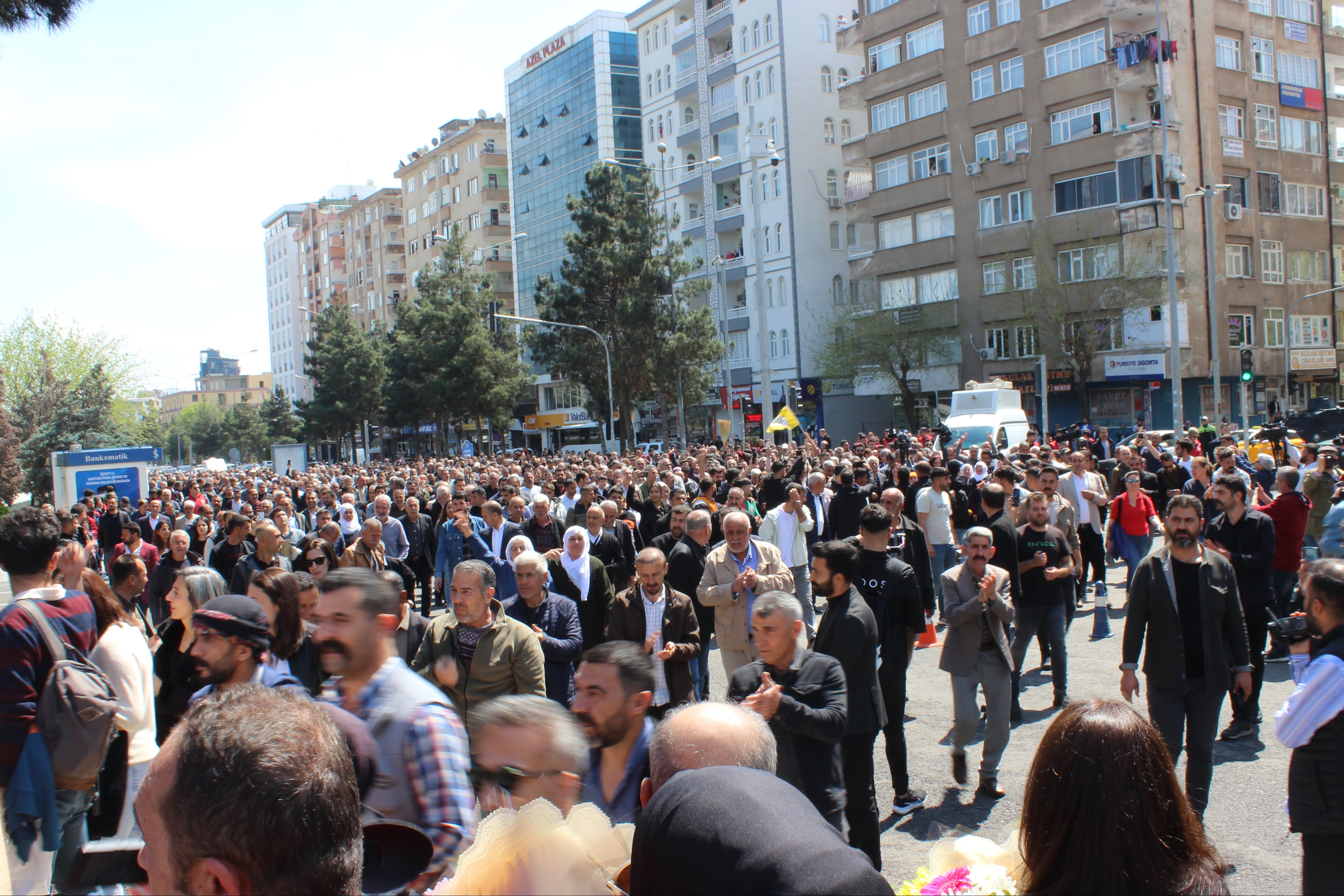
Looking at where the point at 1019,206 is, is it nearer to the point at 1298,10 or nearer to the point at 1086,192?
the point at 1086,192

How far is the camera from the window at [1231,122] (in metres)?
42.3

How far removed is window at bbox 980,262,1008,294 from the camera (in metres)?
44.7

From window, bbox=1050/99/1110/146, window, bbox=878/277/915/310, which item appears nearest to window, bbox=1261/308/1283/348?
window, bbox=1050/99/1110/146

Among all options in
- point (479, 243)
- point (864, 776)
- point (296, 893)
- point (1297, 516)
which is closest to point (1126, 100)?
point (1297, 516)

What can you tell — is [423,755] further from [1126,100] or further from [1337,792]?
[1126,100]

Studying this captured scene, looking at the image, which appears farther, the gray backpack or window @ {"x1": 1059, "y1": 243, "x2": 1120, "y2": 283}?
window @ {"x1": 1059, "y1": 243, "x2": 1120, "y2": 283}

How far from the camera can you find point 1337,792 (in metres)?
3.57

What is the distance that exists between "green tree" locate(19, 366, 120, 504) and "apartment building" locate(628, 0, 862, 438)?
29.7 m

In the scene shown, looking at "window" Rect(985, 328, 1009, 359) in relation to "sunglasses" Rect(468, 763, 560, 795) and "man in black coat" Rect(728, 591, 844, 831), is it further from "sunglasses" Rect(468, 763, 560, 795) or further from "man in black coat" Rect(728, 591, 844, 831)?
"sunglasses" Rect(468, 763, 560, 795)

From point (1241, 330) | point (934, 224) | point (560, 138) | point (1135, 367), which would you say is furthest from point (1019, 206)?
point (560, 138)


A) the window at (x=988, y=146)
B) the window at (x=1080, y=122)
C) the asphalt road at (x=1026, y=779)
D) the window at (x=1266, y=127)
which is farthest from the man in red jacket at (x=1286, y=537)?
the window at (x=1266, y=127)

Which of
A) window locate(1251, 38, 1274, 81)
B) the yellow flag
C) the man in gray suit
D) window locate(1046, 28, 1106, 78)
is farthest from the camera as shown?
window locate(1251, 38, 1274, 81)

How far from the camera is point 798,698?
4.34 meters

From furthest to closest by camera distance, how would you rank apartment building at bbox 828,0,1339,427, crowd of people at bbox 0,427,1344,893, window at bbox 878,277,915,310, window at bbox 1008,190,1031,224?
window at bbox 878,277,915,310 < window at bbox 1008,190,1031,224 < apartment building at bbox 828,0,1339,427 < crowd of people at bbox 0,427,1344,893
